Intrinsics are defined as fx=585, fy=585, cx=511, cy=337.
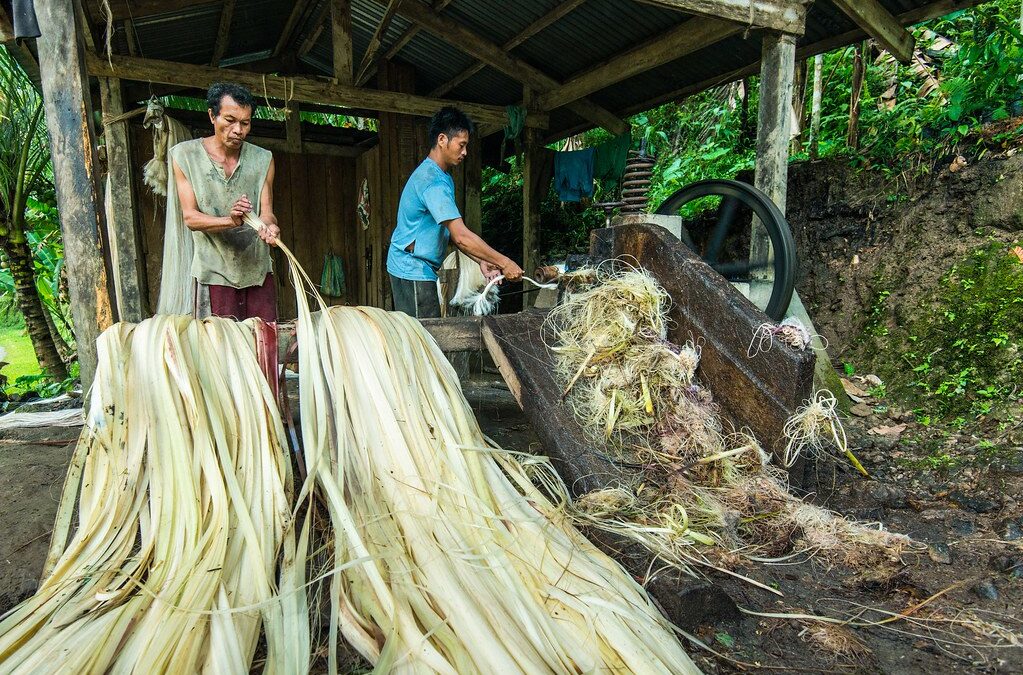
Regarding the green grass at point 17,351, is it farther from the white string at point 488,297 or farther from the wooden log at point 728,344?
the wooden log at point 728,344

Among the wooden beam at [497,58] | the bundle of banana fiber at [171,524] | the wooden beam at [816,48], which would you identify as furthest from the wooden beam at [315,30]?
the bundle of banana fiber at [171,524]

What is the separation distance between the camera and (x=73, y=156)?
2383 mm

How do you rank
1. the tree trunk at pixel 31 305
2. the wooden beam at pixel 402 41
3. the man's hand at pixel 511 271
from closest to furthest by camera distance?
the man's hand at pixel 511 271
the wooden beam at pixel 402 41
the tree trunk at pixel 31 305

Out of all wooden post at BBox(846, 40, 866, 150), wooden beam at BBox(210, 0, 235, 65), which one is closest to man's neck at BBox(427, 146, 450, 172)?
wooden beam at BBox(210, 0, 235, 65)

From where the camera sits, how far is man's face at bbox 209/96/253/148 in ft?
9.77

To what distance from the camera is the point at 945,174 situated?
4.38 meters

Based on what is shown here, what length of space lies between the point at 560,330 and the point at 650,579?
1.37 m

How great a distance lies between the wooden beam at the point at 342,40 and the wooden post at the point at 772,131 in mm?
3564

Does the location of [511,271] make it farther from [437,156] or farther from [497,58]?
[497,58]

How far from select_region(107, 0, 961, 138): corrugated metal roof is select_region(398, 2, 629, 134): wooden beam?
0.09 meters

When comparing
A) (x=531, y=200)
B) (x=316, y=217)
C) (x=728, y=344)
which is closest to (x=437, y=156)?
(x=728, y=344)

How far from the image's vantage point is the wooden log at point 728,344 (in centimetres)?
234

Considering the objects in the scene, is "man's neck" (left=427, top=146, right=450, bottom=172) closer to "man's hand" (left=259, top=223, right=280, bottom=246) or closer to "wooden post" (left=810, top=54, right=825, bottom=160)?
"man's hand" (left=259, top=223, right=280, bottom=246)

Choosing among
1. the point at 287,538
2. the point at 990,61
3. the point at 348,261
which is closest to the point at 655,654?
the point at 287,538
